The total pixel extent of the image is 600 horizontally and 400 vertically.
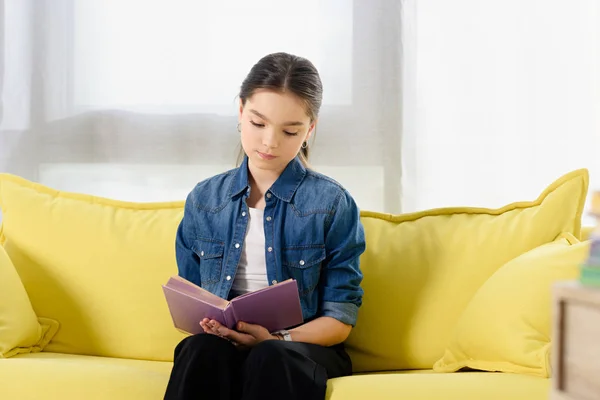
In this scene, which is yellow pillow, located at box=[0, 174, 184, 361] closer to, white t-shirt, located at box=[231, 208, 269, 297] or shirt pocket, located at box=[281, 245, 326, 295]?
white t-shirt, located at box=[231, 208, 269, 297]

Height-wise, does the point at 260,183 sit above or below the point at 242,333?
above

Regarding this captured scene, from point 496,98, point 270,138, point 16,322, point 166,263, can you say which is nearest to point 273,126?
point 270,138

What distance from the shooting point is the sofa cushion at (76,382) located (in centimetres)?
155

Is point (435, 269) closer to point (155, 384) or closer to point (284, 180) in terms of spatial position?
point (284, 180)

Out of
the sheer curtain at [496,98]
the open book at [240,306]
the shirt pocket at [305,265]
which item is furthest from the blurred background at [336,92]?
the open book at [240,306]

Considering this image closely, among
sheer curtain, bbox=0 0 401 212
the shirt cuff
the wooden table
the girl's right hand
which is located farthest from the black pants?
sheer curtain, bbox=0 0 401 212

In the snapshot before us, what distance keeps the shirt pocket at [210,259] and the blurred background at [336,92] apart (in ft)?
2.07

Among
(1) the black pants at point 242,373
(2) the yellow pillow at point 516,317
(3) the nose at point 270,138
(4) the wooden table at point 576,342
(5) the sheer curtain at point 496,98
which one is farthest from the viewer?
(5) the sheer curtain at point 496,98

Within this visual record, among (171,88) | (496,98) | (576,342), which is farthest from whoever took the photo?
(171,88)

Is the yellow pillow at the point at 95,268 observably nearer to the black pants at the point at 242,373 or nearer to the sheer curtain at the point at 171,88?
the sheer curtain at the point at 171,88

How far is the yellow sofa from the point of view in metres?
1.57

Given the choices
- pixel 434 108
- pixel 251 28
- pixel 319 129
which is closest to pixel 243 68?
pixel 251 28

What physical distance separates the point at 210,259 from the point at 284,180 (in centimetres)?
25

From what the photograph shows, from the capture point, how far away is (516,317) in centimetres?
158
